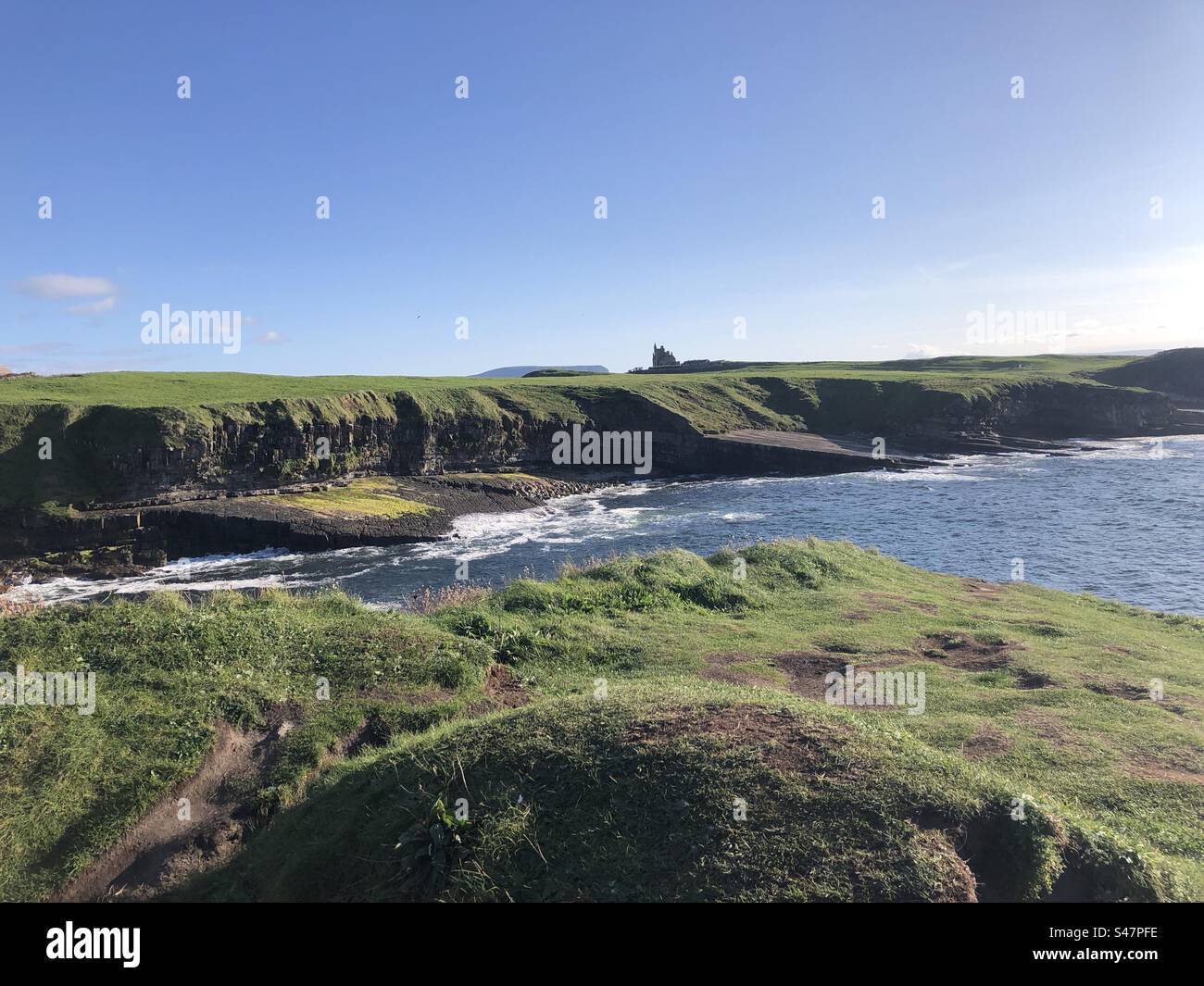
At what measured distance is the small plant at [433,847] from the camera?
25.1 feet

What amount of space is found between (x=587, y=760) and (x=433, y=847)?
7.03ft

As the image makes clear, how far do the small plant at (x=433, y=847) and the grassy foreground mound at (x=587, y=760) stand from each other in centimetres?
3

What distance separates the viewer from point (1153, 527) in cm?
4412

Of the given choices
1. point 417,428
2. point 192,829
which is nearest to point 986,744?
point 192,829

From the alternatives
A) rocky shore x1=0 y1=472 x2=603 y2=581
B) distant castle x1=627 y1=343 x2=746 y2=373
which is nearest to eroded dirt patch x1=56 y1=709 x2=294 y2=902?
rocky shore x1=0 y1=472 x2=603 y2=581

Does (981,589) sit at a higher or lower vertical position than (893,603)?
lower

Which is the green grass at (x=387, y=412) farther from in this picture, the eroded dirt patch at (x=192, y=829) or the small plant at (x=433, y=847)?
the small plant at (x=433, y=847)

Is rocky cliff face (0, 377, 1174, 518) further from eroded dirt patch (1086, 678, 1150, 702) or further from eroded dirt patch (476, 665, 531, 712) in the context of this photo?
eroded dirt patch (1086, 678, 1150, 702)

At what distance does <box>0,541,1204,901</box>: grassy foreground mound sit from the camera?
7.45 m

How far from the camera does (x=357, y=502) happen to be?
50906 mm

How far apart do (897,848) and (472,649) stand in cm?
1090

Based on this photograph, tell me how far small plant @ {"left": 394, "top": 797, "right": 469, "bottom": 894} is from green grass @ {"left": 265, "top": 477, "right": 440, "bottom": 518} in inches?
1649

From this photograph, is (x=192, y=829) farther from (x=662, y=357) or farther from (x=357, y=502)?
(x=662, y=357)
